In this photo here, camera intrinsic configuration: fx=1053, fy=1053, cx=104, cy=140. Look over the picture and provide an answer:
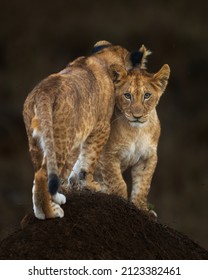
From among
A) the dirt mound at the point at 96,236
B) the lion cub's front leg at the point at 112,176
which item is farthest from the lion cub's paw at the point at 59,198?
the lion cub's front leg at the point at 112,176

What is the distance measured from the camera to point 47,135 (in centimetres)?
772

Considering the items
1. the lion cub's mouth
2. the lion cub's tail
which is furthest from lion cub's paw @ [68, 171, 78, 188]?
the lion cub's tail

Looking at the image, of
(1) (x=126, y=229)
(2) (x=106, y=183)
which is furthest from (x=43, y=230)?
(2) (x=106, y=183)

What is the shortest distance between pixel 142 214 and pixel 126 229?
1.28 feet

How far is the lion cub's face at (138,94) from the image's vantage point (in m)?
8.75

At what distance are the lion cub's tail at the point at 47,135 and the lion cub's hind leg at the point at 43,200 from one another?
8 centimetres

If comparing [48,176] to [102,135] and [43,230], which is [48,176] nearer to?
[43,230]

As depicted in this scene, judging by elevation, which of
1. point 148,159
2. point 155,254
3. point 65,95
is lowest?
point 155,254

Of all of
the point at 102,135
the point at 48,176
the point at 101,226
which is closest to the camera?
the point at 48,176

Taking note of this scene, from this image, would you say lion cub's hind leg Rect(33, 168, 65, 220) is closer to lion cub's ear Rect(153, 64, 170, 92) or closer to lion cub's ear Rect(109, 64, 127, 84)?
lion cub's ear Rect(109, 64, 127, 84)

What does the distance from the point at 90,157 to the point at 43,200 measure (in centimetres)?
104

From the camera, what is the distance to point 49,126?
25.4 feet

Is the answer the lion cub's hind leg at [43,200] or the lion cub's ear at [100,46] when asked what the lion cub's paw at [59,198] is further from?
the lion cub's ear at [100,46]
